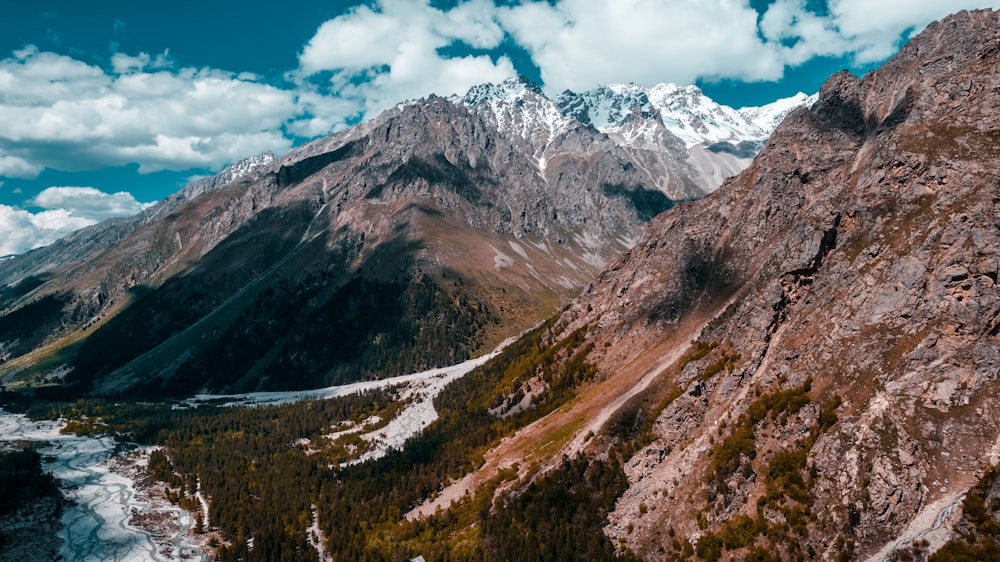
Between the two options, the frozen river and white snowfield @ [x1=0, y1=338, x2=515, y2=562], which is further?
white snowfield @ [x1=0, y1=338, x2=515, y2=562]

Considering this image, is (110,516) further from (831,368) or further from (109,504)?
(831,368)

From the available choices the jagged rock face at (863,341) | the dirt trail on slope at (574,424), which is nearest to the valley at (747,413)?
the jagged rock face at (863,341)

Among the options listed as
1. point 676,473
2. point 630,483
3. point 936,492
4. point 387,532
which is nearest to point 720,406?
point 676,473

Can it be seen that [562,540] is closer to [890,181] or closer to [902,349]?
[902,349]

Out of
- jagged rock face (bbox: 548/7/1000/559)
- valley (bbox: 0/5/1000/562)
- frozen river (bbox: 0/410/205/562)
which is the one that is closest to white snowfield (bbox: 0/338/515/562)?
frozen river (bbox: 0/410/205/562)

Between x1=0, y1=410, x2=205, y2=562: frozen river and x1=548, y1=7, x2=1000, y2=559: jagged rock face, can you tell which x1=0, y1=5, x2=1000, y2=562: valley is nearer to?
x1=548, y1=7, x2=1000, y2=559: jagged rock face

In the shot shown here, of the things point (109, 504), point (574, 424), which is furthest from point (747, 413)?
point (109, 504)
